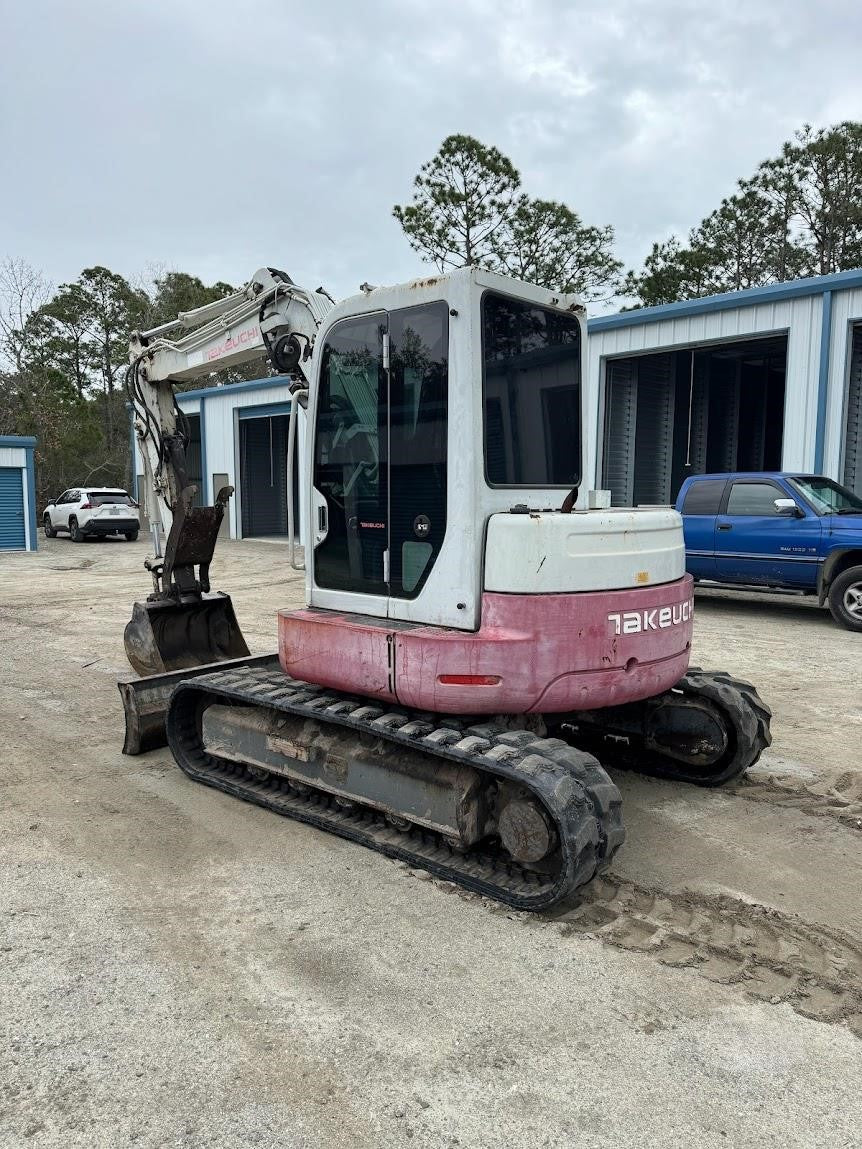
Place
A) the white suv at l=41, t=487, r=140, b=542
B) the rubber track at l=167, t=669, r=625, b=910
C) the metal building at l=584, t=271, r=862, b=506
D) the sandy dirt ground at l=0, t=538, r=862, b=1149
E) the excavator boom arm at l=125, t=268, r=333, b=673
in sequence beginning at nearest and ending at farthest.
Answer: the sandy dirt ground at l=0, t=538, r=862, b=1149, the rubber track at l=167, t=669, r=625, b=910, the excavator boom arm at l=125, t=268, r=333, b=673, the metal building at l=584, t=271, r=862, b=506, the white suv at l=41, t=487, r=140, b=542

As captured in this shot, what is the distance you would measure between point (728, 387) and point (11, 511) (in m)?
19.0

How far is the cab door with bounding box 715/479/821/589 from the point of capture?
36.4 ft

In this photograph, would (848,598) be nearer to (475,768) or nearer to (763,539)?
(763,539)

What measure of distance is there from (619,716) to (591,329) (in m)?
13.1

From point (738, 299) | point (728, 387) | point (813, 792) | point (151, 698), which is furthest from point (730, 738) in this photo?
point (728, 387)

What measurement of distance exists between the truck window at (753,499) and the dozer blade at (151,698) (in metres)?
8.00

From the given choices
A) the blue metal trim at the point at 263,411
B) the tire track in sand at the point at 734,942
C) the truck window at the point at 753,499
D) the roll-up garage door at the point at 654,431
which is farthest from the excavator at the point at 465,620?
the blue metal trim at the point at 263,411

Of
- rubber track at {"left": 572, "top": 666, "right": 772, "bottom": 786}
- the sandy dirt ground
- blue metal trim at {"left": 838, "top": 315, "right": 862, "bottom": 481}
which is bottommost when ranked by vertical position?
the sandy dirt ground

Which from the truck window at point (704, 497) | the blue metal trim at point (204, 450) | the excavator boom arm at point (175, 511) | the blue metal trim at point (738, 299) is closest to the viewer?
the excavator boom arm at point (175, 511)

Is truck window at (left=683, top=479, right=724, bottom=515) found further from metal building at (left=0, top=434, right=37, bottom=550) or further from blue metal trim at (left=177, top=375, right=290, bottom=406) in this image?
metal building at (left=0, top=434, right=37, bottom=550)

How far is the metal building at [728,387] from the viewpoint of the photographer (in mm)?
13664

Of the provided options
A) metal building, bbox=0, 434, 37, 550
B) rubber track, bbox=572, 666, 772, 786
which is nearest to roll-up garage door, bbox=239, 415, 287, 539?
metal building, bbox=0, 434, 37, 550

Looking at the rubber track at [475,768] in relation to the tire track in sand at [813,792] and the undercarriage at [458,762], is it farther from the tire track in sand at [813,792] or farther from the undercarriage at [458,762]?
the tire track in sand at [813,792]

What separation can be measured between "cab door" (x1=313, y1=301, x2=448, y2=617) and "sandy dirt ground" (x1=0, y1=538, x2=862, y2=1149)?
1.40 meters
